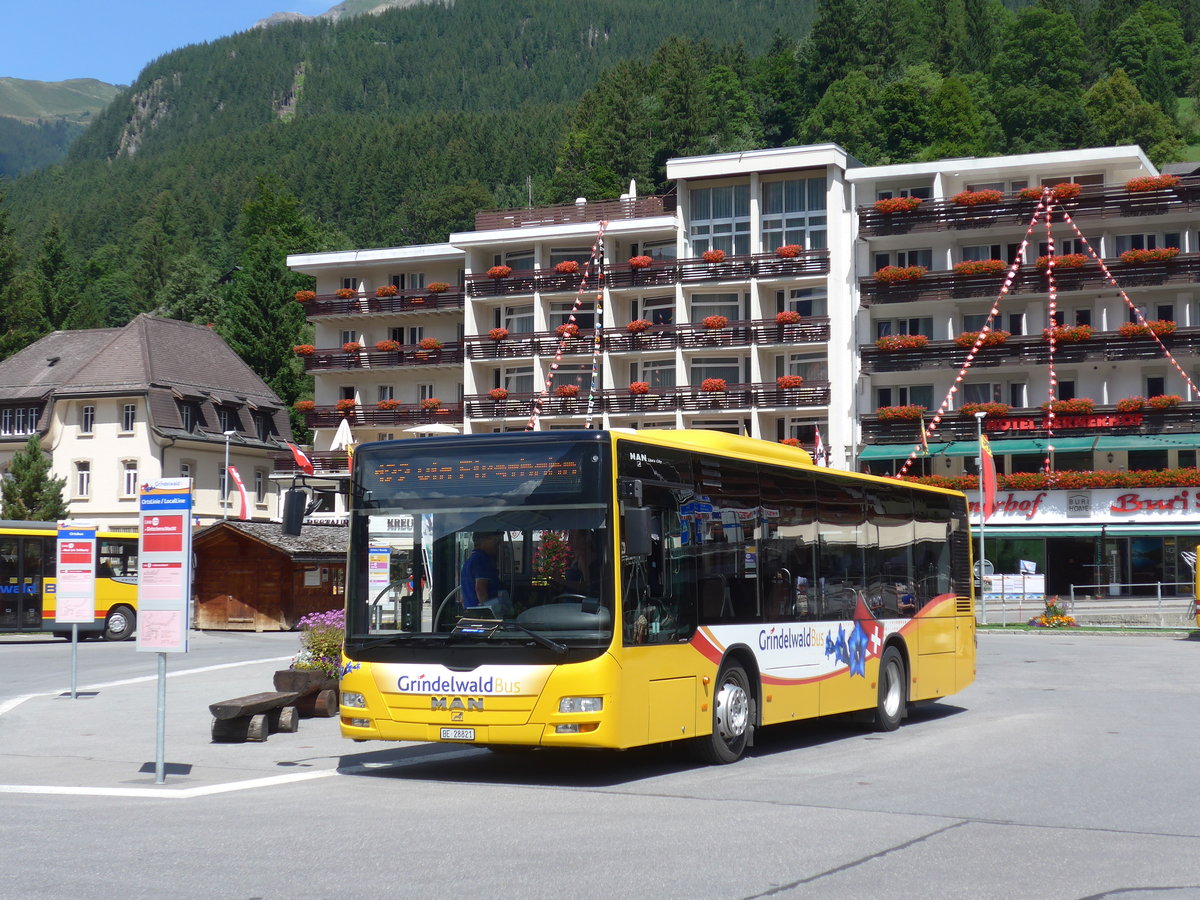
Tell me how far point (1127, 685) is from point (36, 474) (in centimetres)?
4378

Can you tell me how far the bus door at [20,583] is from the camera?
40938 mm

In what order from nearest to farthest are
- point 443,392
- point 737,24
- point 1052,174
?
point 1052,174 < point 443,392 < point 737,24

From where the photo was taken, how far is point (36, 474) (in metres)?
57.1

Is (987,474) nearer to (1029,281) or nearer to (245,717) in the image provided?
(1029,281)

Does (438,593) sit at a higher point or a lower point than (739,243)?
lower

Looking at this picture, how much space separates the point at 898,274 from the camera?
207ft

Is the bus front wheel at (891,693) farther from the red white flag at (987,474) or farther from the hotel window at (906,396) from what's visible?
the hotel window at (906,396)

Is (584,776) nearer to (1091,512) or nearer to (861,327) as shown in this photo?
(1091,512)

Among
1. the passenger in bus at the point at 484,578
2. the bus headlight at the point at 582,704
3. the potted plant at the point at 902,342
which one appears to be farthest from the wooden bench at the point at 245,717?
the potted plant at the point at 902,342

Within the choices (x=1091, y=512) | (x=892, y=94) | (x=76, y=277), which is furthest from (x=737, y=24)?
(x=1091, y=512)

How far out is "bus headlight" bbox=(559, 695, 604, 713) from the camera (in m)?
12.2

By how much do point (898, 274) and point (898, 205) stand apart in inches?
112

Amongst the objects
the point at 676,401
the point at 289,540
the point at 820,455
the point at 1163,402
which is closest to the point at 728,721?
the point at 289,540

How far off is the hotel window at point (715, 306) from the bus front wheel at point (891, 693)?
49.4 meters
